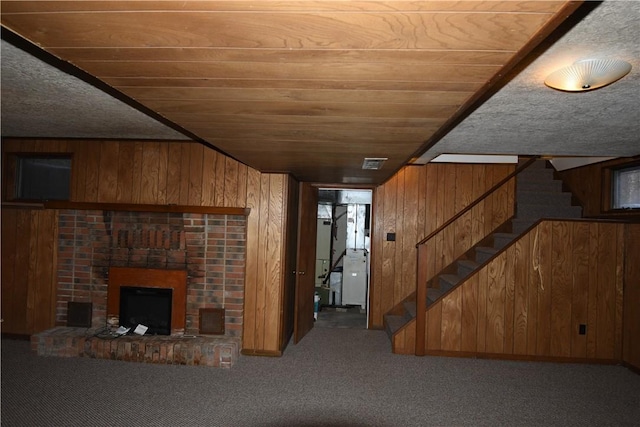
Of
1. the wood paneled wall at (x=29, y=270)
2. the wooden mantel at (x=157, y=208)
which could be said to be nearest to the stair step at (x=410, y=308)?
the wooden mantel at (x=157, y=208)

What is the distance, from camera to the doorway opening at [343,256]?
6.46 m

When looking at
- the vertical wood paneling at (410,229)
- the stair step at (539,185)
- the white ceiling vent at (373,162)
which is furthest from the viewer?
the vertical wood paneling at (410,229)

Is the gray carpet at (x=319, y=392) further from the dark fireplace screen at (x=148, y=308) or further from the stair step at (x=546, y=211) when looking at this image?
the stair step at (x=546, y=211)

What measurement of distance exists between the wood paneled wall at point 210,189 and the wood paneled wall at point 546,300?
6.22ft

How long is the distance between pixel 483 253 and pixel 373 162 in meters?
2.44

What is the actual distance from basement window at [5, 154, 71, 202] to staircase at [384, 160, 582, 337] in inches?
179

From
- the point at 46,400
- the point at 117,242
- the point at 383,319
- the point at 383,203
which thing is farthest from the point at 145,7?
the point at 383,319

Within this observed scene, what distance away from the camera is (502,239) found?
15.3ft

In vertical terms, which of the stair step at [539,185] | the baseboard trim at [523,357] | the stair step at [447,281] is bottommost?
the baseboard trim at [523,357]

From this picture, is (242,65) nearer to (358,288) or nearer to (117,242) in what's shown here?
(117,242)

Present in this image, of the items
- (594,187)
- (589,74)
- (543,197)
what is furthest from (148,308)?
(594,187)

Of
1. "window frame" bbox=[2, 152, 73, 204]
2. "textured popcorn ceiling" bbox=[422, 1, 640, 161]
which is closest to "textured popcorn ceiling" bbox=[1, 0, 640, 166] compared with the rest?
"textured popcorn ceiling" bbox=[422, 1, 640, 161]

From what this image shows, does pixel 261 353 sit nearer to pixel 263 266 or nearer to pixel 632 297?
pixel 263 266

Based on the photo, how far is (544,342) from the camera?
4094 mm
